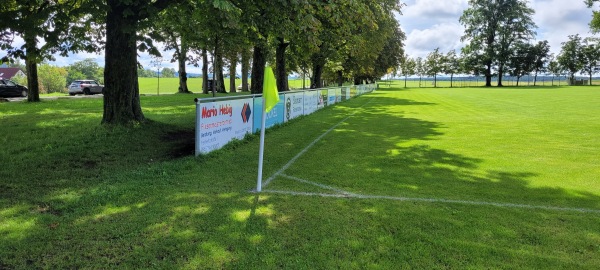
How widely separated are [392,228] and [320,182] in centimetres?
230

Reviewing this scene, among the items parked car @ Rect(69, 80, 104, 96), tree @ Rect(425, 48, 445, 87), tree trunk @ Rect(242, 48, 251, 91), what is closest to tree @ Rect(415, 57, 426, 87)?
tree @ Rect(425, 48, 445, 87)

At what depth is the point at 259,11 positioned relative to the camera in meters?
10.4

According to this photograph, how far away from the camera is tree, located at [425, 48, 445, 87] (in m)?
95.2

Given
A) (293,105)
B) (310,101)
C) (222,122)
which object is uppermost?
(310,101)

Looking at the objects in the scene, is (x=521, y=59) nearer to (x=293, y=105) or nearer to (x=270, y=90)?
(x=293, y=105)

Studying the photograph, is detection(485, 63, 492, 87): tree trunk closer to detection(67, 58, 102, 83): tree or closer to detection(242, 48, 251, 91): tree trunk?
detection(242, 48, 251, 91): tree trunk

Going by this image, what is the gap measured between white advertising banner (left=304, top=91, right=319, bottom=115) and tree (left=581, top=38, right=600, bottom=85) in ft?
289

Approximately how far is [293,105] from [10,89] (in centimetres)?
2330

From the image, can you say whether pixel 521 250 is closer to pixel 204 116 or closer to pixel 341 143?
pixel 204 116

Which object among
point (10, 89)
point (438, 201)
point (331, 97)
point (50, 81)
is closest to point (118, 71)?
point (438, 201)

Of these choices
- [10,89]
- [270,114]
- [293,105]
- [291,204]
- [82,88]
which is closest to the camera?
[291,204]

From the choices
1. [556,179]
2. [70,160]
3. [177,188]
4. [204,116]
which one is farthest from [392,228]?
[70,160]

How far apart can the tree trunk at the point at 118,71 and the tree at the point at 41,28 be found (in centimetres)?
80

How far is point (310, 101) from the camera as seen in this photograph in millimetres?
20734
